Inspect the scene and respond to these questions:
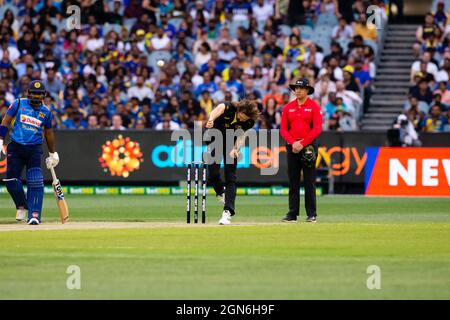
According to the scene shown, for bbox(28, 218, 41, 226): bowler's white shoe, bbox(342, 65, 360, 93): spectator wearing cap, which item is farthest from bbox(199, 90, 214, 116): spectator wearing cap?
bbox(28, 218, 41, 226): bowler's white shoe

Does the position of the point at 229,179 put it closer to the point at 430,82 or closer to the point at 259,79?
the point at 259,79

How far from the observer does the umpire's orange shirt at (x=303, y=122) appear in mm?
20109

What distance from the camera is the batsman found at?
19312 mm

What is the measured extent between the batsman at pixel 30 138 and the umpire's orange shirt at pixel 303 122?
158 inches

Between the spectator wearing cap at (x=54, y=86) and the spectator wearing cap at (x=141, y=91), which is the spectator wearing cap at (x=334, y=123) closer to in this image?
the spectator wearing cap at (x=141, y=91)

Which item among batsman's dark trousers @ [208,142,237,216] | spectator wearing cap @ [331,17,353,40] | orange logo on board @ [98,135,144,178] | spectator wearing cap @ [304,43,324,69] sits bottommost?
orange logo on board @ [98,135,144,178]

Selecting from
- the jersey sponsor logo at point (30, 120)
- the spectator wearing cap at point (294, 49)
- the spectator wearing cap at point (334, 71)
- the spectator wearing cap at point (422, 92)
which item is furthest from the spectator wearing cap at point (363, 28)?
the jersey sponsor logo at point (30, 120)

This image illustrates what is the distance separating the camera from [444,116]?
99.7ft

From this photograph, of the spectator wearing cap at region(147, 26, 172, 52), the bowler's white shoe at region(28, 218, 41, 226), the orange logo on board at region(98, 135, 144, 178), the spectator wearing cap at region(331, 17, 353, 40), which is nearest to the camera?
the bowler's white shoe at region(28, 218, 41, 226)

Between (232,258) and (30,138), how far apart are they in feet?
20.3

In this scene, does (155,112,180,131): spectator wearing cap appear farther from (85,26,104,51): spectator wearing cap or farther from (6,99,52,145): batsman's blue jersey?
(6,99,52,145): batsman's blue jersey

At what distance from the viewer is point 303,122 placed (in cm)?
2019
